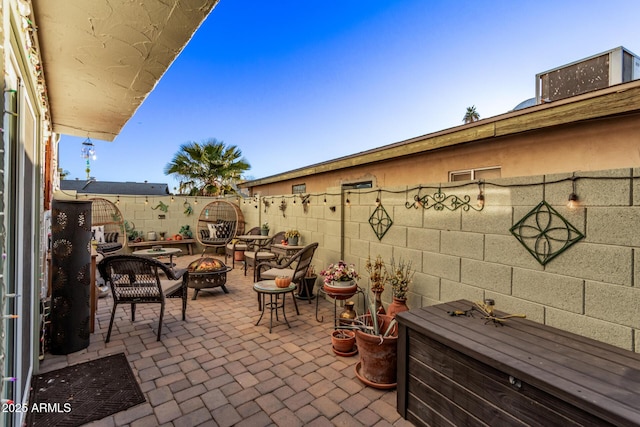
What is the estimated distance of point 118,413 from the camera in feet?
6.64

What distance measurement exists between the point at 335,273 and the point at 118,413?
7.25ft

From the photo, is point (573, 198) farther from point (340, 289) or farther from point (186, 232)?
point (186, 232)

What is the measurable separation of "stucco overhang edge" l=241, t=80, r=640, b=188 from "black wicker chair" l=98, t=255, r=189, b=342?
375 cm

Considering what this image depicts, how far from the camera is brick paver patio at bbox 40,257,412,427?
2.00 m

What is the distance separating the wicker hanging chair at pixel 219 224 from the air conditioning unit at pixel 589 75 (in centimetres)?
735

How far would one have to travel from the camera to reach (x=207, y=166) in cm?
1030

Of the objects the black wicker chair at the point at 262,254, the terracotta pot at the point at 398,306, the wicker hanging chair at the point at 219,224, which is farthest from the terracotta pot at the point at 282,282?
the wicker hanging chair at the point at 219,224

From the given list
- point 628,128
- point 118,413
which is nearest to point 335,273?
point 118,413

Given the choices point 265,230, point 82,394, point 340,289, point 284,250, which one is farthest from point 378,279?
point 265,230

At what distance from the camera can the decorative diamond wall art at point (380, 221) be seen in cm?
345

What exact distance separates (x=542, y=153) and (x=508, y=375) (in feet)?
9.39

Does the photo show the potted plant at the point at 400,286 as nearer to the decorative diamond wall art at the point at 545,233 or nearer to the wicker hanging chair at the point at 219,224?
the decorative diamond wall art at the point at 545,233

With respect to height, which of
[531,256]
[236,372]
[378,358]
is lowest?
[236,372]

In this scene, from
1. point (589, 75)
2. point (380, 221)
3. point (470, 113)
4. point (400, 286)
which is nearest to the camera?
point (400, 286)
